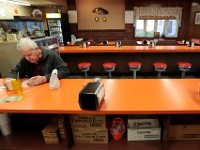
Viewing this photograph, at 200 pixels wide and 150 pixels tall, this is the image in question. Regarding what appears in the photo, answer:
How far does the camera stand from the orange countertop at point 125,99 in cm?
121

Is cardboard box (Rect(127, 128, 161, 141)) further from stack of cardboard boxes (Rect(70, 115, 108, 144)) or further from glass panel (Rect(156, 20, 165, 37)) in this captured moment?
glass panel (Rect(156, 20, 165, 37))

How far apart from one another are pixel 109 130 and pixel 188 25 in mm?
6149

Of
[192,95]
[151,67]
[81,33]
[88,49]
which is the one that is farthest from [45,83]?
[81,33]

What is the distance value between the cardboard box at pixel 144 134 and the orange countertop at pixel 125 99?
323 millimetres

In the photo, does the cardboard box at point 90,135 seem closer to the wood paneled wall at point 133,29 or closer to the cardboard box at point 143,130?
the cardboard box at point 143,130

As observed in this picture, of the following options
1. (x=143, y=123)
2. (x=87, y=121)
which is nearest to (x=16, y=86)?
(x=87, y=121)

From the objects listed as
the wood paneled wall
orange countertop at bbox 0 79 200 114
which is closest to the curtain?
the wood paneled wall

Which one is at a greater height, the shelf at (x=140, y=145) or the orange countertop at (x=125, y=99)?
the orange countertop at (x=125, y=99)

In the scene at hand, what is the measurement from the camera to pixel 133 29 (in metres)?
6.36

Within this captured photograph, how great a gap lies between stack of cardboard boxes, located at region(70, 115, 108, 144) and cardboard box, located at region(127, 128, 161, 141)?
8.9 inches

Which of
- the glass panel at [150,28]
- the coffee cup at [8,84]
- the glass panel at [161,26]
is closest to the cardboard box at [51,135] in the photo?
the coffee cup at [8,84]

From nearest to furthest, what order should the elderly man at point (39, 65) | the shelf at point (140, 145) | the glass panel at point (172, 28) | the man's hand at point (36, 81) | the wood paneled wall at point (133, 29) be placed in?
1. the shelf at point (140, 145)
2. the man's hand at point (36, 81)
3. the elderly man at point (39, 65)
4. the wood paneled wall at point (133, 29)
5. the glass panel at point (172, 28)

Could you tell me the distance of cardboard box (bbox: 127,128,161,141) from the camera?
1468 millimetres

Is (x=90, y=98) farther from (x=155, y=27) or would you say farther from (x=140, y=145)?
(x=155, y=27)
